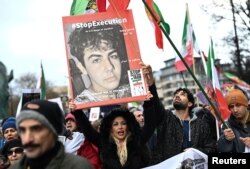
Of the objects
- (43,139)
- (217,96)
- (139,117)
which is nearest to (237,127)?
(217,96)

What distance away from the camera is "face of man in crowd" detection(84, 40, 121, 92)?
16.7 ft

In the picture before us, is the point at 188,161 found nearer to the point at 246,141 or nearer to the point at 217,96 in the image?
the point at 246,141

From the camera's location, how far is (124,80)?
511cm

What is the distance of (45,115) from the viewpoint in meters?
2.92

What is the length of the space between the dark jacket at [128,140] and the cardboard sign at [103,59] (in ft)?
0.53

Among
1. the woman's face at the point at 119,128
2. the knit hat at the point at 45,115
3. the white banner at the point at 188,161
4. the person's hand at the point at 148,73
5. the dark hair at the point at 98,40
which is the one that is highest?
the dark hair at the point at 98,40

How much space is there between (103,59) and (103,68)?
91mm

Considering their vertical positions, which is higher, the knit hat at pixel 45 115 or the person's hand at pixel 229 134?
the knit hat at pixel 45 115

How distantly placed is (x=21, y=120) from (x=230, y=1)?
23.9 m

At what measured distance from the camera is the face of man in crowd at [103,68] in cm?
510

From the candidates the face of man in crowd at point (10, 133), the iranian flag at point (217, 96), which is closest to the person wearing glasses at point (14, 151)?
the face of man in crowd at point (10, 133)

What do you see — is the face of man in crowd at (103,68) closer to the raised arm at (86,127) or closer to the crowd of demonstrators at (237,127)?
the raised arm at (86,127)

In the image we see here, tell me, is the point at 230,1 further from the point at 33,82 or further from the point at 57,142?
the point at 33,82

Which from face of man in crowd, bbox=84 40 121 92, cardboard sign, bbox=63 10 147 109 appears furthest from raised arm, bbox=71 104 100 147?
face of man in crowd, bbox=84 40 121 92
